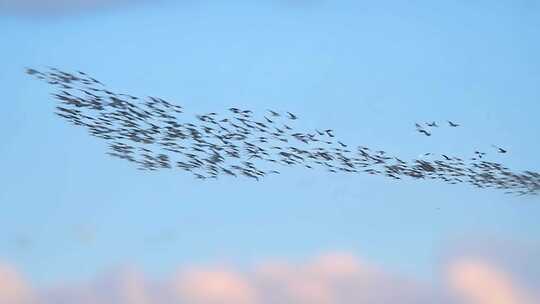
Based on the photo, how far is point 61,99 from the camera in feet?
139

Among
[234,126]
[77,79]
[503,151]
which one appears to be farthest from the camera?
[503,151]

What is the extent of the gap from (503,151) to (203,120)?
599 inches

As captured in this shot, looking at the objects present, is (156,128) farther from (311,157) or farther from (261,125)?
(311,157)

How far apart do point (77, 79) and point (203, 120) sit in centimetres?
600

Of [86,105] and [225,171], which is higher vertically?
[86,105]

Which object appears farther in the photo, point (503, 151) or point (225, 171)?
point (503, 151)

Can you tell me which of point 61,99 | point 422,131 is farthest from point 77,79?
point 422,131

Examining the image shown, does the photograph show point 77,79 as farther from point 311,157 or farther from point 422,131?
point 422,131

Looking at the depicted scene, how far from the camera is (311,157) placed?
46812 millimetres

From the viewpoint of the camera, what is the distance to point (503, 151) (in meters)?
48.4

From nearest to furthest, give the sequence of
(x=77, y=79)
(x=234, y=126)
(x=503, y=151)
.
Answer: (x=77, y=79)
(x=234, y=126)
(x=503, y=151)

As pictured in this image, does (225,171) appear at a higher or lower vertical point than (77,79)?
lower

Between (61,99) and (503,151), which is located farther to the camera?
(503,151)

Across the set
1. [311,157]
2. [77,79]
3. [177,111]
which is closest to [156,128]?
[177,111]
